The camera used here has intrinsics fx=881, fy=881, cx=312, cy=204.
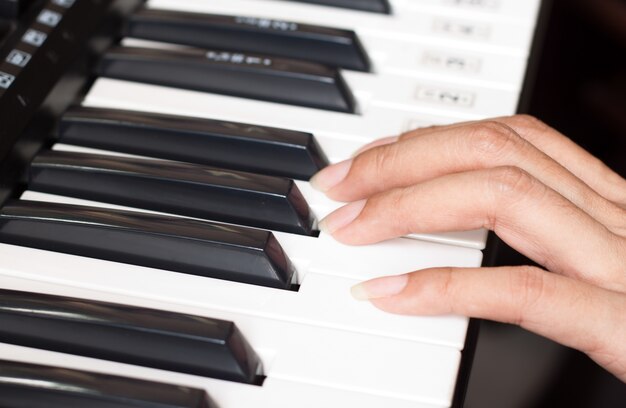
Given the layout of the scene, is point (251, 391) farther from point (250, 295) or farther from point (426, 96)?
point (426, 96)

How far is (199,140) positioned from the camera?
1.02 metres

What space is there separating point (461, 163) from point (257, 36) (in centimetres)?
35

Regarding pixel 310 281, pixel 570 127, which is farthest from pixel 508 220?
pixel 570 127

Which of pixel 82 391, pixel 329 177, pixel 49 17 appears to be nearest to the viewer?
pixel 82 391

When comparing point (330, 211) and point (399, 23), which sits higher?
point (399, 23)

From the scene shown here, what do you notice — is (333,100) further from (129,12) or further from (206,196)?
(129,12)

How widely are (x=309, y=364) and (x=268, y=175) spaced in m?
0.27

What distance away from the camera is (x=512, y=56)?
116 cm

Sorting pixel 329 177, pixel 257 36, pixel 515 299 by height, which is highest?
pixel 257 36

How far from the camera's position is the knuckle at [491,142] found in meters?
0.95

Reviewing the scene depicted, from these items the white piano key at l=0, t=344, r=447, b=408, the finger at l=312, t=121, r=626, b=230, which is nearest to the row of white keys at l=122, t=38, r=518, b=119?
the finger at l=312, t=121, r=626, b=230

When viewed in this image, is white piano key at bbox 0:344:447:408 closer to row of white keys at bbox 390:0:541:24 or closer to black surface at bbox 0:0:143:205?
black surface at bbox 0:0:143:205

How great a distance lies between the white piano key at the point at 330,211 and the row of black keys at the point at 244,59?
0.46ft

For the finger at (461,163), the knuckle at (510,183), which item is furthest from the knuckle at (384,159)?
the knuckle at (510,183)
